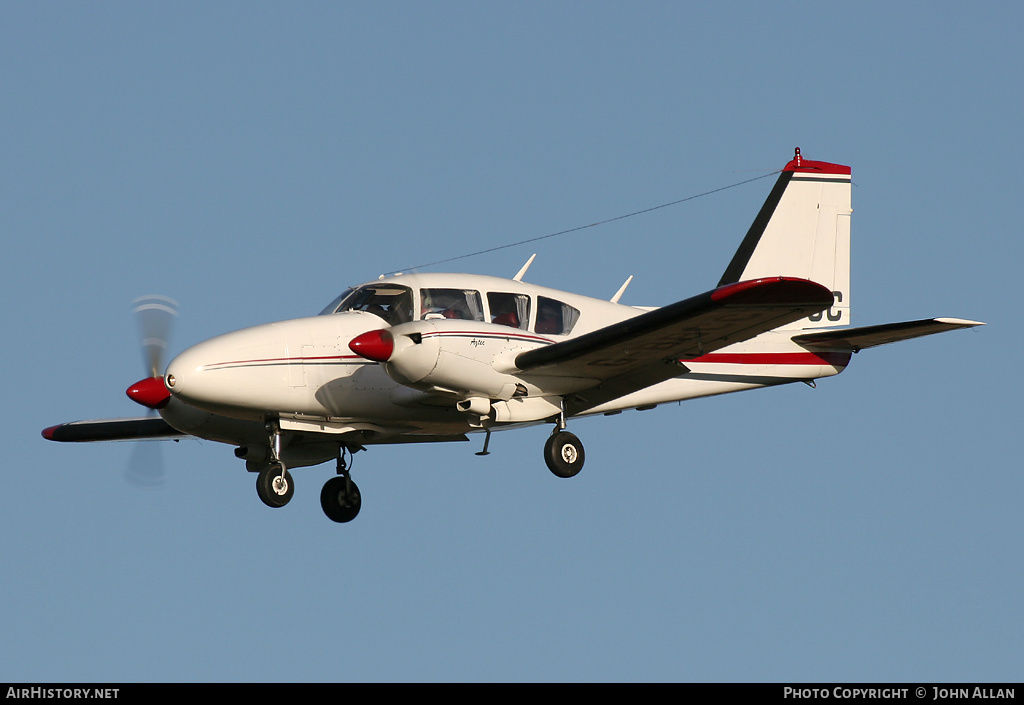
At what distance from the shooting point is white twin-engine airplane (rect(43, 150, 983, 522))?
15703 millimetres

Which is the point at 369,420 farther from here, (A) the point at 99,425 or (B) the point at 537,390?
(A) the point at 99,425

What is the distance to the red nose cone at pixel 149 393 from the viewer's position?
55.1 feet

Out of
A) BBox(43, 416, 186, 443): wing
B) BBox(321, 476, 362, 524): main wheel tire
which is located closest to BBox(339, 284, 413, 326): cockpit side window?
BBox(321, 476, 362, 524): main wheel tire

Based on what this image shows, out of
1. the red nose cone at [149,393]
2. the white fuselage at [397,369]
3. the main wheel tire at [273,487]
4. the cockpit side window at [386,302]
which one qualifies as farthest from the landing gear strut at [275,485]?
the cockpit side window at [386,302]

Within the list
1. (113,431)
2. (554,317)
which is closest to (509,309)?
(554,317)

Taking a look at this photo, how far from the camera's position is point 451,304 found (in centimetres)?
1669

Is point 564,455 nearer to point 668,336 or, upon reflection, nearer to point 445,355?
point 668,336

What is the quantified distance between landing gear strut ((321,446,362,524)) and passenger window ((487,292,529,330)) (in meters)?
3.35

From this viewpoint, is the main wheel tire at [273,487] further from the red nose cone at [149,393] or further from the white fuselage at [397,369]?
the red nose cone at [149,393]

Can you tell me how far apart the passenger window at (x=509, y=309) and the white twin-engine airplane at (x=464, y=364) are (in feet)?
0.07

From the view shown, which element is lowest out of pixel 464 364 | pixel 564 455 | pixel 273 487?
pixel 273 487

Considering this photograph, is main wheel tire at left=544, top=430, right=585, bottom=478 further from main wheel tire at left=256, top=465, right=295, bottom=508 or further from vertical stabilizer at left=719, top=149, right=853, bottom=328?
vertical stabilizer at left=719, top=149, right=853, bottom=328

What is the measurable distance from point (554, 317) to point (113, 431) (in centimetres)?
759
